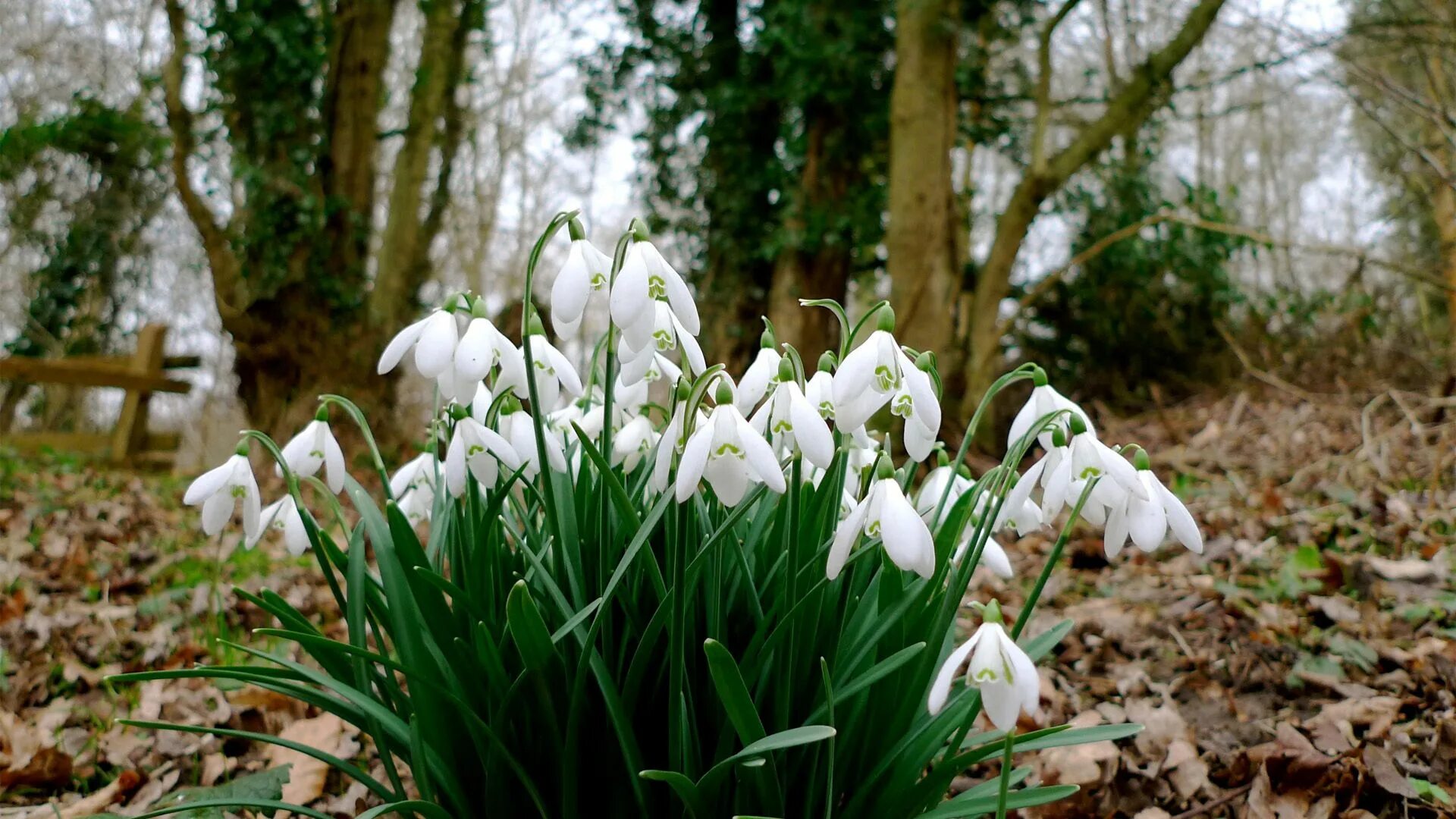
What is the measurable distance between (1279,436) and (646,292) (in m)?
5.41

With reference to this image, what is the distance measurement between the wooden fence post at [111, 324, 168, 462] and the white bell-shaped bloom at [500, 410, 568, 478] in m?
7.51

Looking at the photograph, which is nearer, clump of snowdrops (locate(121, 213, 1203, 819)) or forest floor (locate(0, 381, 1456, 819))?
clump of snowdrops (locate(121, 213, 1203, 819))

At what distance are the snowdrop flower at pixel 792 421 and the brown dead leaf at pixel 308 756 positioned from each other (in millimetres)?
1265

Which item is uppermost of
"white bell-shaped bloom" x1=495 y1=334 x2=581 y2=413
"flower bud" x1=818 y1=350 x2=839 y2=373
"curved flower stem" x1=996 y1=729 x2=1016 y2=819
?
"flower bud" x1=818 y1=350 x2=839 y2=373

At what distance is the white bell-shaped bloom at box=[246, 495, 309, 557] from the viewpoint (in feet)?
4.88

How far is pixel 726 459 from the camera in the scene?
3.56 feet

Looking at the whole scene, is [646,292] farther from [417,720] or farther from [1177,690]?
[1177,690]

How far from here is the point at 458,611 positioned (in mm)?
1422

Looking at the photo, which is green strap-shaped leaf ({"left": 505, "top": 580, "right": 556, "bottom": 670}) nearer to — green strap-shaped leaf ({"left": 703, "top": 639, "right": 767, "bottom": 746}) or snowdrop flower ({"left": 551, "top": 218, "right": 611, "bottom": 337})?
green strap-shaped leaf ({"left": 703, "top": 639, "right": 767, "bottom": 746})

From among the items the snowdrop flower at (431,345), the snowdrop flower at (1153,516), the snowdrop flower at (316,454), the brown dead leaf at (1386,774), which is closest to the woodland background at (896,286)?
the brown dead leaf at (1386,774)

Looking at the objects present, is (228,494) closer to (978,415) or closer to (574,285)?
(574,285)

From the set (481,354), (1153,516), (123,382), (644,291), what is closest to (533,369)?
(481,354)

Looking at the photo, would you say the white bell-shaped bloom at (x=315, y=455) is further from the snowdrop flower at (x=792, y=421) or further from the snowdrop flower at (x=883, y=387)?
the snowdrop flower at (x=883, y=387)

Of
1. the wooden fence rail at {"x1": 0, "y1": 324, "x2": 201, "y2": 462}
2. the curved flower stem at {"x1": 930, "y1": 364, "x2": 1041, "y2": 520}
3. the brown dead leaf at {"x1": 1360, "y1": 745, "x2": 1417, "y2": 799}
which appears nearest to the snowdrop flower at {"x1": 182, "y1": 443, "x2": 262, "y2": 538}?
the curved flower stem at {"x1": 930, "y1": 364, "x2": 1041, "y2": 520}
